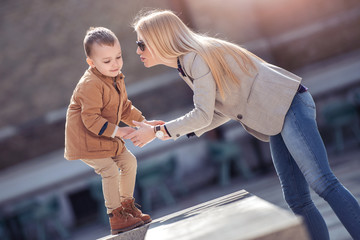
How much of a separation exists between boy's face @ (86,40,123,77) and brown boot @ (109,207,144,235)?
0.88 m

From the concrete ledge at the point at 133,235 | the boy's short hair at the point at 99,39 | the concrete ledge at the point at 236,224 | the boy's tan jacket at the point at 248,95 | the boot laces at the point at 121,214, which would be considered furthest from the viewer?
the boot laces at the point at 121,214

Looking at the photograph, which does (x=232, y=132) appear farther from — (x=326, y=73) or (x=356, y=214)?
(x=356, y=214)

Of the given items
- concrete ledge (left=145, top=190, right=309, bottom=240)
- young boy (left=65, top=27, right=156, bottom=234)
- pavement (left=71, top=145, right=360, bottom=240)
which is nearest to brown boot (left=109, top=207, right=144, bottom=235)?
young boy (left=65, top=27, right=156, bottom=234)

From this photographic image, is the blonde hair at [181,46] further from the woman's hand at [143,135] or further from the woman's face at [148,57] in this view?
the woman's hand at [143,135]

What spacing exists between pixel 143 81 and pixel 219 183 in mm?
2583

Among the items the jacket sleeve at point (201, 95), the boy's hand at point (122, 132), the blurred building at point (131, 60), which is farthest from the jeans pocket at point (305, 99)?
the blurred building at point (131, 60)

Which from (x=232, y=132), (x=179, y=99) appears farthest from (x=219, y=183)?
(x=179, y=99)

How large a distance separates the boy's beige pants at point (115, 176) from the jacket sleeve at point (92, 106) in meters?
0.23

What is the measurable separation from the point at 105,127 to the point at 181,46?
68 cm

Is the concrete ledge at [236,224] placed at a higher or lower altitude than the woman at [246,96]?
lower

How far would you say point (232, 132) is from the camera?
995 cm

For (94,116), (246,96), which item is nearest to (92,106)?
(94,116)

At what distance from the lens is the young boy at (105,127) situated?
303 cm

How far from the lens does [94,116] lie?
3.03 metres
